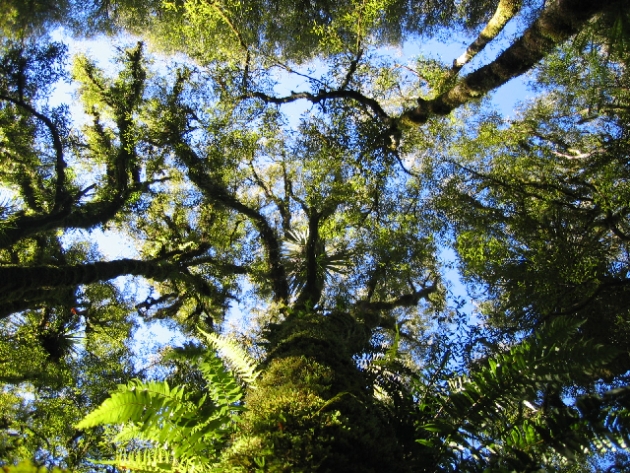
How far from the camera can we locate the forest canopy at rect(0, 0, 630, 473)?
716 centimetres

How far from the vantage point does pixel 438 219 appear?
9.53 m

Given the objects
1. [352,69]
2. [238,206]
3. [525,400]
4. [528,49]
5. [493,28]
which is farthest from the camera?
[238,206]

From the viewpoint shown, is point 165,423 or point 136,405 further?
point 165,423

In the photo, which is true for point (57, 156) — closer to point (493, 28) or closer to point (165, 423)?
point (165, 423)

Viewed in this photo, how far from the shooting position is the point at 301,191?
10719mm

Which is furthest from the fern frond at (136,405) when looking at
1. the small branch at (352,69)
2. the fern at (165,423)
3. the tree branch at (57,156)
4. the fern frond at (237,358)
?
the small branch at (352,69)

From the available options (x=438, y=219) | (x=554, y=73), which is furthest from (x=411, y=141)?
(x=554, y=73)

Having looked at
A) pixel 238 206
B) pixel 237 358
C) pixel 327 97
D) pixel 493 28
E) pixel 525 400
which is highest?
pixel 493 28

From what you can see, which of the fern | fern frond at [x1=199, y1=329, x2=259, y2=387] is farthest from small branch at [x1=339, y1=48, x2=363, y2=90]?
the fern

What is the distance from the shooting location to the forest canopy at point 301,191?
716 centimetres

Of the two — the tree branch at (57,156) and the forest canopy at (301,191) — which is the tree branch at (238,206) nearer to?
the forest canopy at (301,191)

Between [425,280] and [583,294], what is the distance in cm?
439

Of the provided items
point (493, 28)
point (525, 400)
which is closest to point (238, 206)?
point (493, 28)

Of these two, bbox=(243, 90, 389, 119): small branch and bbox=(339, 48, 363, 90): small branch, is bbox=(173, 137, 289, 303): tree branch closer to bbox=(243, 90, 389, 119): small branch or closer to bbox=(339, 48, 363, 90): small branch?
bbox=(243, 90, 389, 119): small branch
